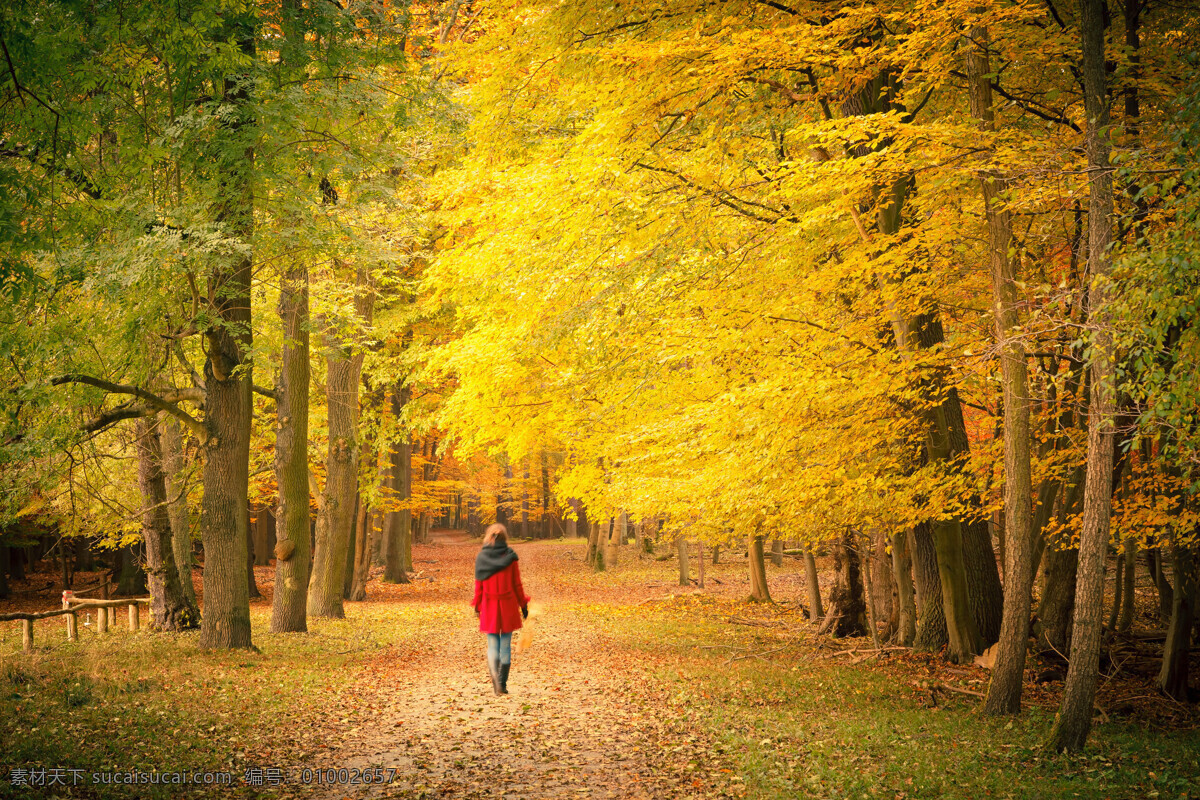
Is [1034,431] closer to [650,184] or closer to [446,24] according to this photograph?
[650,184]

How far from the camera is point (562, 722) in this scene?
29.3ft

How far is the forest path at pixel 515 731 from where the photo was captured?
6652 millimetres

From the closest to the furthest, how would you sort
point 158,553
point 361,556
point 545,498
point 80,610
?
point 80,610
point 158,553
point 361,556
point 545,498

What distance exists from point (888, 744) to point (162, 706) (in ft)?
24.5

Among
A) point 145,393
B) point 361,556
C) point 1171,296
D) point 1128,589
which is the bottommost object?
point 1128,589

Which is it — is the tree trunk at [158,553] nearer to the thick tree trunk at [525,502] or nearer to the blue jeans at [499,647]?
the blue jeans at [499,647]

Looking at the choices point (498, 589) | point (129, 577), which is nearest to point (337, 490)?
point (129, 577)

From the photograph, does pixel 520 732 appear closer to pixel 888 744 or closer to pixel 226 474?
pixel 888 744

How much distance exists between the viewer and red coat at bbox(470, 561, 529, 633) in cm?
885

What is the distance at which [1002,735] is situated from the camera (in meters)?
9.02

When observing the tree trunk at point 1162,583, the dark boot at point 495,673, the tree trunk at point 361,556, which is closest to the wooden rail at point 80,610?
the tree trunk at point 361,556

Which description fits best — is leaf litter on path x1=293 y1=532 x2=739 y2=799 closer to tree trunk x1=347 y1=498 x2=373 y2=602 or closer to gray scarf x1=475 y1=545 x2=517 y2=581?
gray scarf x1=475 y1=545 x2=517 y2=581

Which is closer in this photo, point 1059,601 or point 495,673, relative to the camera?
point 495,673

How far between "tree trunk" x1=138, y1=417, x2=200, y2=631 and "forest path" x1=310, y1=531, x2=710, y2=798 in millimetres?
4934
